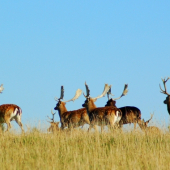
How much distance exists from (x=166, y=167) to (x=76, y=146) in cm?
236

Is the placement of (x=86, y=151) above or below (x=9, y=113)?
below

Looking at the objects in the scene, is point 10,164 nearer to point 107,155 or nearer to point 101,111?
point 107,155

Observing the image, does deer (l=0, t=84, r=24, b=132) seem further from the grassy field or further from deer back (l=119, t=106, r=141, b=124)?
the grassy field

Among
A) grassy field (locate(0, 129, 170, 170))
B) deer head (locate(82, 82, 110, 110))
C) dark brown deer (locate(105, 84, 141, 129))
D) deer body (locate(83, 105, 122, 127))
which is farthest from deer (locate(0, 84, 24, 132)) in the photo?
grassy field (locate(0, 129, 170, 170))

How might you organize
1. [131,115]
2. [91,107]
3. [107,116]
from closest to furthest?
[107,116] < [131,115] < [91,107]

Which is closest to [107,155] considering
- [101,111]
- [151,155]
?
[151,155]

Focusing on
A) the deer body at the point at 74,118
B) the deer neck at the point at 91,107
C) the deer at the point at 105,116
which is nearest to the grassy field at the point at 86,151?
the deer at the point at 105,116

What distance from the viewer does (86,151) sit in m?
9.13

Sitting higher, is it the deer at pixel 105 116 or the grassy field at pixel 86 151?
the deer at pixel 105 116

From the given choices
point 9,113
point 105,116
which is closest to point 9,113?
point 9,113

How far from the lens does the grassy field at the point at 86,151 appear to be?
788 cm

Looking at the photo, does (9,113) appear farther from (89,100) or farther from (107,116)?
(107,116)

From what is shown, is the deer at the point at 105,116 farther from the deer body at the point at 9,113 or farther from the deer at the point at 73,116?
the deer body at the point at 9,113

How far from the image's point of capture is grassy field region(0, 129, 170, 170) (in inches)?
310
